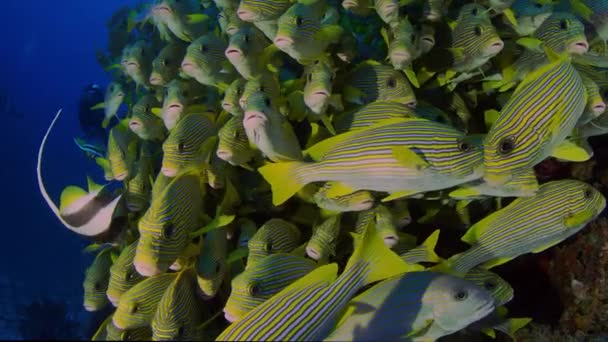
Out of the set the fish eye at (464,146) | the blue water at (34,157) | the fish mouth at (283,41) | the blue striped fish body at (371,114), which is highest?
the fish mouth at (283,41)

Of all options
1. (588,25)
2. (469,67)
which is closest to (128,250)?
(469,67)

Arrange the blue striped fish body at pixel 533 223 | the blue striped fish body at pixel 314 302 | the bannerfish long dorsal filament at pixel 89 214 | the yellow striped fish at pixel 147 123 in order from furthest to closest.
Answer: the yellow striped fish at pixel 147 123
the bannerfish long dorsal filament at pixel 89 214
the blue striped fish body at pixel 533 223
the blue striped fish body at pixel 314 302

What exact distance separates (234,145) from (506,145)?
1674mm

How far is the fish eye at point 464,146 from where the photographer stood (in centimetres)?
223

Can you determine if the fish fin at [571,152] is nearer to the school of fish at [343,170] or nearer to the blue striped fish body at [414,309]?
the school of fish at [343,170]

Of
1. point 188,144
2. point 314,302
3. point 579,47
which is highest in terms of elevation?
point 579,47

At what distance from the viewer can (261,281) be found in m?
2.38

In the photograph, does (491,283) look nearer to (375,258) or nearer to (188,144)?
(375,258)

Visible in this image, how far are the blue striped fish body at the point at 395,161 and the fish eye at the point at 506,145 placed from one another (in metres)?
0.12

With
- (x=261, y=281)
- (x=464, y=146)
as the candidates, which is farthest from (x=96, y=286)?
(x=464, y=146)

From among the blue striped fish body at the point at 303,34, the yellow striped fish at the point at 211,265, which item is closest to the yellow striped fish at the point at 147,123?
the yellow striped fish at the point at 211,265

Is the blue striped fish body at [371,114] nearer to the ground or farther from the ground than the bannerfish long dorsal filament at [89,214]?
farther from the ground

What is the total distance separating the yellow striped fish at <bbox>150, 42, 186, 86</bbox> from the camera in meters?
3.97

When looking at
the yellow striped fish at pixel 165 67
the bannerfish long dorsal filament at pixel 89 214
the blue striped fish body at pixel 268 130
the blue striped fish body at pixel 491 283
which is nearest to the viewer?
the blue striped fish body at pixel 268 130
